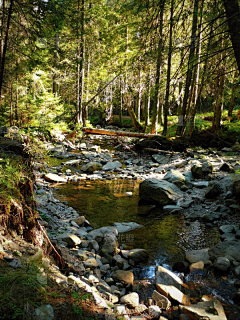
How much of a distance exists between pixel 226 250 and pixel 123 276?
2160mm

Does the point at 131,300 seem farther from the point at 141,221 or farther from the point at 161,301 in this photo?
the point at 141,221

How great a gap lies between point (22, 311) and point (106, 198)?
581 centimetres

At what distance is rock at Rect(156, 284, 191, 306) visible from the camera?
3.29 m

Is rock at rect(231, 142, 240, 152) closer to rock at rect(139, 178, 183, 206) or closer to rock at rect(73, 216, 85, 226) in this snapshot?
rock at rect(139, 178, 183, 206)

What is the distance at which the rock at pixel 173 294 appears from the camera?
3.29 meters

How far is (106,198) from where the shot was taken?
7.70 meters

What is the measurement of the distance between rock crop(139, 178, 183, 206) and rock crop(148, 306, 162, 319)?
14.3 feet

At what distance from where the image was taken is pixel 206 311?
2928mm

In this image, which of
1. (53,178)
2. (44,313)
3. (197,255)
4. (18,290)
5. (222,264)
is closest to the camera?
(44,313)

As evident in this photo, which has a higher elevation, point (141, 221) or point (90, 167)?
point (90, 167)

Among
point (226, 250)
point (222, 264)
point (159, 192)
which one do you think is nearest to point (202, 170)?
point (159, 192)

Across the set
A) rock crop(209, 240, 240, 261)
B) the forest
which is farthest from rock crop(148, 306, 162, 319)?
the forest

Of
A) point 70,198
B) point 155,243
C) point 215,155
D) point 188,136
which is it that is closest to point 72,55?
point 188,136

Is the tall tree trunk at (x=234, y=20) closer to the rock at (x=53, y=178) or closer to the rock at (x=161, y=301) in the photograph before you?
the rock at (x=161, y=301)
